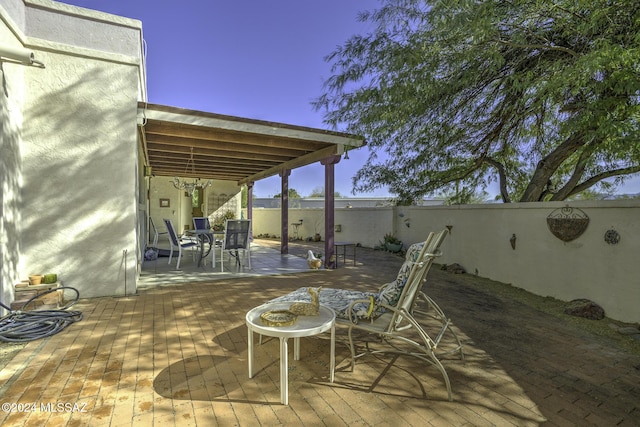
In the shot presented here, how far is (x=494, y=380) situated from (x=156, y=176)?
12987mm

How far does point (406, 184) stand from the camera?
Answer: 765cm

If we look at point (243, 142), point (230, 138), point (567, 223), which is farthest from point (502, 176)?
point (230, 138)

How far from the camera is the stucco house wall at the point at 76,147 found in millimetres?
3912

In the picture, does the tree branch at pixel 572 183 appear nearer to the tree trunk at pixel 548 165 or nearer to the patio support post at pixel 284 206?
the tree trunk at pixel 548 165

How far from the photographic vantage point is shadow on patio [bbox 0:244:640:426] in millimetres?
1903

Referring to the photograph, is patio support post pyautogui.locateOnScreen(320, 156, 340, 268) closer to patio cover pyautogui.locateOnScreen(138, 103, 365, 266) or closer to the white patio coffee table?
patio cover pyautogui.locateOnScreen(138, 103, 365, 266)

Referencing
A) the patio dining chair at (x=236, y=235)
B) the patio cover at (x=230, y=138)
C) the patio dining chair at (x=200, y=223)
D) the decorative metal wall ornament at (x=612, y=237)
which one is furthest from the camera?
the patio dining chair at (x=200, y=223)

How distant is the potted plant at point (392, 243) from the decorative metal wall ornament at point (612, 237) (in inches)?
215

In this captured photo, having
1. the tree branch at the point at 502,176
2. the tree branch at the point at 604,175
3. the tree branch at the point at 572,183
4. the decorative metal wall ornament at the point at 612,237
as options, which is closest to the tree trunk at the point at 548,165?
the tree branch at the point at 572,183

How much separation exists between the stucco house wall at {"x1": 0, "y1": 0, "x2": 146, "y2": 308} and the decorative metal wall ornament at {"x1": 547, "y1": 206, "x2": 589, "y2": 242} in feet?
20.1

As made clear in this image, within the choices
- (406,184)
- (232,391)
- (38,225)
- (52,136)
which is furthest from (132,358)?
(406,184)

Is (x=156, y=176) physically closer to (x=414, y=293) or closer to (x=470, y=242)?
(x=470, y=242)

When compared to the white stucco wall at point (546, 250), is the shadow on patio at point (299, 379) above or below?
below

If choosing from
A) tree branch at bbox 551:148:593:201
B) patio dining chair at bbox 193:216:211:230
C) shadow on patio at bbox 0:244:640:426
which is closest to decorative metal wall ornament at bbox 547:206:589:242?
shadow on patio at bbox 0:244:640:426
